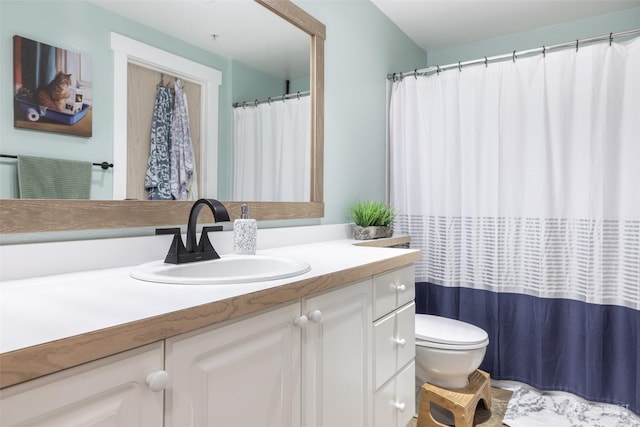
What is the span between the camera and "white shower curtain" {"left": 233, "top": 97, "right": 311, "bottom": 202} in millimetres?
1586

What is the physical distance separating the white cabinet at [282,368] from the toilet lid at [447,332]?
27.0 inches

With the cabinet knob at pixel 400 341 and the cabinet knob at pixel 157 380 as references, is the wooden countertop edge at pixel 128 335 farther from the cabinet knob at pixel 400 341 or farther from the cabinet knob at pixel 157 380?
the cabinet knob at pixel 400 341

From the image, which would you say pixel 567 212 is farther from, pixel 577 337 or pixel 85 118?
pixel 85 118

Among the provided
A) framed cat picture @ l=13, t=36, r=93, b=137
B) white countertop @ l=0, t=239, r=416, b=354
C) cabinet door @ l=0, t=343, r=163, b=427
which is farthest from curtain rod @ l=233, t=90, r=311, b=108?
cabinet door @ l=0, t=343, r=163, b=427

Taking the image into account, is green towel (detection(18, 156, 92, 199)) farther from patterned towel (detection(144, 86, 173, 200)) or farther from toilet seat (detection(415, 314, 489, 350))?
toilet seat (detection(415, 314, 489, 350))

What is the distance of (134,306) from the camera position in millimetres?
750

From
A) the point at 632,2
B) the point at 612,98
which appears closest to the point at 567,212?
the point at 612,98

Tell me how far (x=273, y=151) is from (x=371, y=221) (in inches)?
26.5

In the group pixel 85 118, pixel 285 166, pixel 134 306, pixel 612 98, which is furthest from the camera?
pixel 612 98

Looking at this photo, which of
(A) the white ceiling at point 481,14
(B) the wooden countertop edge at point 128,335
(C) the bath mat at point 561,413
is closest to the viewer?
(B) the wooden countertop edge at point 128,335

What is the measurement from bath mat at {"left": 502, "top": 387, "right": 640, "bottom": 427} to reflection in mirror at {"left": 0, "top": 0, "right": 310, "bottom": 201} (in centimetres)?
152

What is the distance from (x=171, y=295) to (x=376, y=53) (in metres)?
2.13

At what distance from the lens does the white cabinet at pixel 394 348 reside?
1.43 metres

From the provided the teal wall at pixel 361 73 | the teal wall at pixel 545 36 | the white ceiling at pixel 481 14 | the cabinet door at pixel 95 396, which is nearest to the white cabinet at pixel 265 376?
the cabinet door at pixel 95 396
